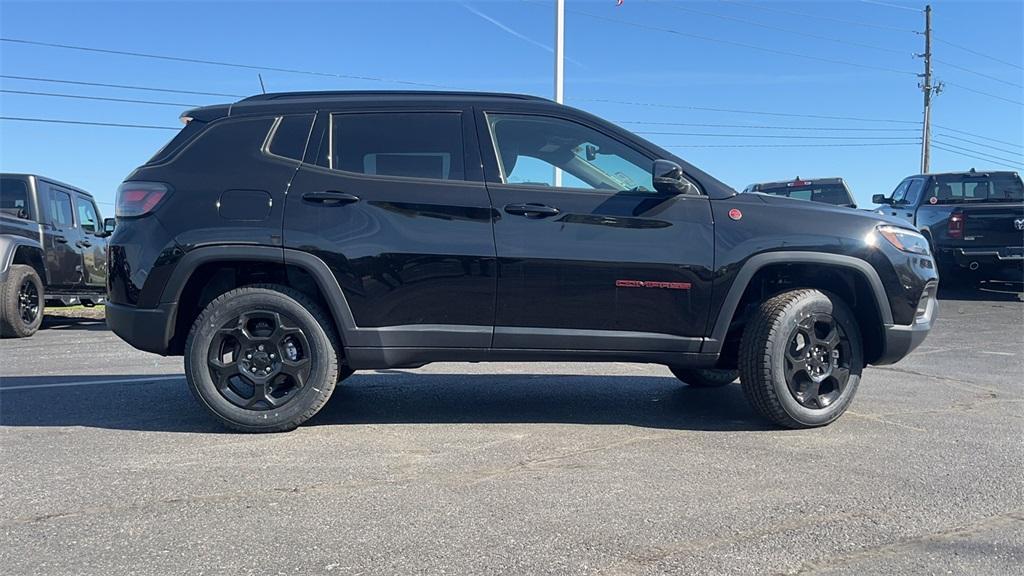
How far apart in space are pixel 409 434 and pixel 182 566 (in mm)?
1810

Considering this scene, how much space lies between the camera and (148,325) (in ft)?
14.0

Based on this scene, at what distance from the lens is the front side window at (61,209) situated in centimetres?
1049

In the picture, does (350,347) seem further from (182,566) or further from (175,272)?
(182,566)

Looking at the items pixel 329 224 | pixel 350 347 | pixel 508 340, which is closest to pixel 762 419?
pixel 508 340

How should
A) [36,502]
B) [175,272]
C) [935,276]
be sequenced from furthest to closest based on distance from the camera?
[935,276]
[175,272]
[36,502]

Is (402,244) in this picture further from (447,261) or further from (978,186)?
(978,186)

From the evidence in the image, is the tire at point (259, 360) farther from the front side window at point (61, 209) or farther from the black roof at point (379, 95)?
the front side window at point (61, 209)

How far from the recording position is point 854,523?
3.03 m

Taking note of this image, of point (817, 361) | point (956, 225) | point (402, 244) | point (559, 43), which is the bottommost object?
point (817, 361)

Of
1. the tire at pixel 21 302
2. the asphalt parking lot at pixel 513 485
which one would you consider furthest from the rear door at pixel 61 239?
the asphalt parking lot at pixel 513 485

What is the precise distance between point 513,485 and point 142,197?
8.68ft

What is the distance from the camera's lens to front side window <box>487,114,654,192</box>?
14.7 ft

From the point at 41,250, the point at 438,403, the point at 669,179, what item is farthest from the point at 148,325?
the point at 41,250

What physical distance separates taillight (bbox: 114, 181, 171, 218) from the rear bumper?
0.54 meters
